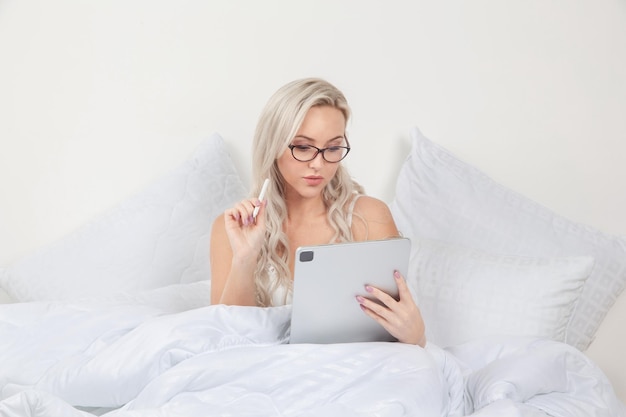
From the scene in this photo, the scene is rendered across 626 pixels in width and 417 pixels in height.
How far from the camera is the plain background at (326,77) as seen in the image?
227 cm

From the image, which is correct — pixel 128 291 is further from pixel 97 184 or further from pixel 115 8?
pixel 115 8

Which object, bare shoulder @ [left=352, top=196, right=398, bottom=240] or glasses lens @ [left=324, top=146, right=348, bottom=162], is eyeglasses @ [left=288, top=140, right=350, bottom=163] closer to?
glasses lens @ [left=324, top=146, right=348, bottom=162]

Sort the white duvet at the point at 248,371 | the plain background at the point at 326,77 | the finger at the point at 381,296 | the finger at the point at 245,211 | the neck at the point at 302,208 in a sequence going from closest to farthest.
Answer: the white duvet at the point at 248,371 → the finger at the point at 381,296 → the finger at the point at 245,211 → the neck at the point at 302,208 → the plain background at the point at 326,77

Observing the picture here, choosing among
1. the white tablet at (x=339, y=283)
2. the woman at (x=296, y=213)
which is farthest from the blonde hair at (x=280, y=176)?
the white tablet at (x=339, y=283)

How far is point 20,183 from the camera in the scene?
7.55 feet

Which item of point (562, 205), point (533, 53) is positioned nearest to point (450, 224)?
point (562, 205)

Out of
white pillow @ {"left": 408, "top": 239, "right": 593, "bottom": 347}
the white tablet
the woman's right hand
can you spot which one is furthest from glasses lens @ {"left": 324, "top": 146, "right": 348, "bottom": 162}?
white pillow @ {"left": 408, "top": 239, "right": 593, "bottom": 347}

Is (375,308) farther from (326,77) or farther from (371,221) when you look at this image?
(326,77)

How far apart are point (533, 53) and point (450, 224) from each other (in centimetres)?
55

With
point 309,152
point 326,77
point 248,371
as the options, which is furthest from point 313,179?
point 326,77

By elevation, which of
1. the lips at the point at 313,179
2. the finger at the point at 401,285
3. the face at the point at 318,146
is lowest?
the finger at the point at 401,285

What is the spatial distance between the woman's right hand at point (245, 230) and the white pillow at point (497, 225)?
0.59 metres

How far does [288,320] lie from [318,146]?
1.14 ft

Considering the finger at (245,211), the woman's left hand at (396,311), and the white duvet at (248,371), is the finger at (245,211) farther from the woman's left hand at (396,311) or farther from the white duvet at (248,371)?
the woman's left hand at (396,311)
